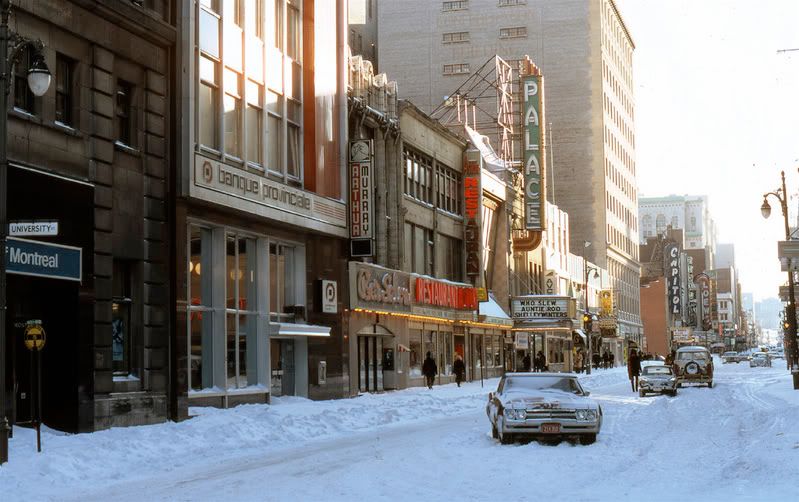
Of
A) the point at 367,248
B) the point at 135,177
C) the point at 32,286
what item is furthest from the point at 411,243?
the point at 32,286

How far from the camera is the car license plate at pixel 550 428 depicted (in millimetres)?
20953

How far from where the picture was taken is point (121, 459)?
18.7m

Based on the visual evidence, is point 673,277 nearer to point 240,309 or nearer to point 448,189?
point 448,189

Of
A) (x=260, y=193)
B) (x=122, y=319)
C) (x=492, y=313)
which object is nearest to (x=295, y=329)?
(x=260, y=193)

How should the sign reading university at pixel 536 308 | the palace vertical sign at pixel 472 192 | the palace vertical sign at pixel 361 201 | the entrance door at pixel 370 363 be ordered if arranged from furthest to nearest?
1. the sign reading university at pixel 536 308
2. the palace vertical sign at pixel 472 192
3. the entrance door at pixel 370 363
4. the palace vertical sign at pixel 361 201

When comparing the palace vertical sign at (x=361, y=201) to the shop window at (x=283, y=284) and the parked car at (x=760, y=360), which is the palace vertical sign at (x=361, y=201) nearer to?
the shop window at (x=283, y=284)

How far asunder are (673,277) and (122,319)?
524ft

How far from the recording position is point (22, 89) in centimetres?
2333

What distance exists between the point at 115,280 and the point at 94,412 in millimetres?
3421

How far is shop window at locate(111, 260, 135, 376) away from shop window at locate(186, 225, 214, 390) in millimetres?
4003

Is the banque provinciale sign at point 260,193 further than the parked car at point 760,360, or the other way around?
the parked car at point 760,360

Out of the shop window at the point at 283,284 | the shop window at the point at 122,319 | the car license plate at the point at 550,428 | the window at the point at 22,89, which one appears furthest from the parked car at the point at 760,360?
the window at the point at 22,89

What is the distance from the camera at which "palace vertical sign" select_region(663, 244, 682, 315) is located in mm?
176250

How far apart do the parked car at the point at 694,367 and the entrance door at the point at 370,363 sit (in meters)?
12.7
